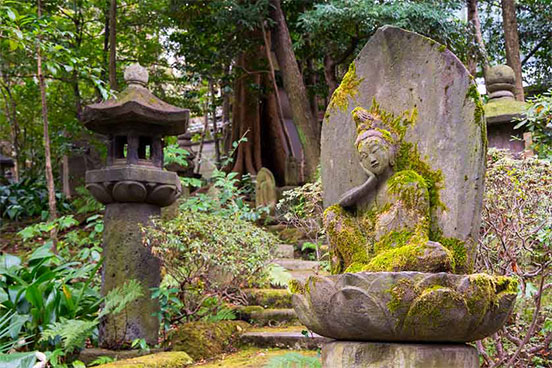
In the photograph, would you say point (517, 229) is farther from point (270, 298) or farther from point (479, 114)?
point (270, 298)

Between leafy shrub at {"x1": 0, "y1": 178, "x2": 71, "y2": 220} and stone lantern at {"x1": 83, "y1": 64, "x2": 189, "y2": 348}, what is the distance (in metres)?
9.06

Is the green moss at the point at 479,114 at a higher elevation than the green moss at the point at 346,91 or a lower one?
lower

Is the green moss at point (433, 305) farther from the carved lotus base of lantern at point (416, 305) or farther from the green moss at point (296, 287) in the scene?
the green moss at point (296, 287)

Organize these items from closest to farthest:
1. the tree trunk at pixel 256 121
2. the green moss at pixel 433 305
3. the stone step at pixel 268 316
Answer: the green moss at pixel 433 305 < the stone step at pixel 268 316 < the tree trunk at pixel 256 121

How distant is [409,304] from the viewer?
2.32 metres

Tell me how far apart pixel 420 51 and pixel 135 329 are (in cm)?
369

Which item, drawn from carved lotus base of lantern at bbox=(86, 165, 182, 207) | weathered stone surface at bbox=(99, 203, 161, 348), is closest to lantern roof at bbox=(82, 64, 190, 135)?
carved lotus base of lantern at bbox=(86, 165, 182, 207)

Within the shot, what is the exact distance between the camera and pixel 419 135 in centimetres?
305

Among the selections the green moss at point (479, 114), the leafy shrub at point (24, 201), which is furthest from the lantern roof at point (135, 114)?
the leafy shrub at point (24, 201)

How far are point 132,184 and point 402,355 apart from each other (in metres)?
3.38

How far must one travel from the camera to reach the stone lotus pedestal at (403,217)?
2.36 m

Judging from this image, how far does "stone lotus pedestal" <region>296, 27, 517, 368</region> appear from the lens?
7.75 feet

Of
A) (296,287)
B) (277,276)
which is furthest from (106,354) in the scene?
(296,287)

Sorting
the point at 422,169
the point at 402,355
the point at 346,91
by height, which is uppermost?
the point at 346,91
